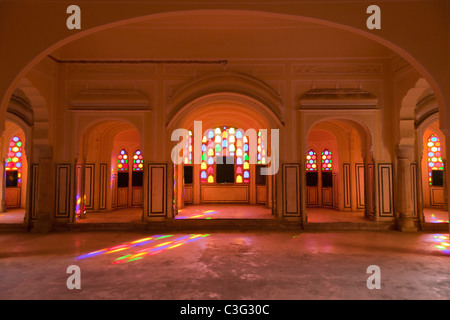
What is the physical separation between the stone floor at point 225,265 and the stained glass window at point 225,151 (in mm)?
5647

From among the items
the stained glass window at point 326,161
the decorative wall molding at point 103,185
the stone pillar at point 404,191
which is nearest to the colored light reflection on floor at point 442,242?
the stone pillar at point 404,191

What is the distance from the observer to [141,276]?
4828 millimetres

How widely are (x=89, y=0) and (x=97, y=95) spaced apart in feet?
14.4

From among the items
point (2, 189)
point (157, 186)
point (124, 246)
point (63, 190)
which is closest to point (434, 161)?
point (157, 186)

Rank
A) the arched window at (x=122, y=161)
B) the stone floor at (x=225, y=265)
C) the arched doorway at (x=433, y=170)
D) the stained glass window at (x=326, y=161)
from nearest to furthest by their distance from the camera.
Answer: the stone floor at (x=225, y=265)
the arched doorway at (x=433, y=170)
the arched window at (x=122, y=161)
the stained glass window at (x=326, y=161)

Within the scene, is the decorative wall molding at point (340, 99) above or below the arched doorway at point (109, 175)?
above

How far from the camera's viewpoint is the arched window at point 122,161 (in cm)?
1260

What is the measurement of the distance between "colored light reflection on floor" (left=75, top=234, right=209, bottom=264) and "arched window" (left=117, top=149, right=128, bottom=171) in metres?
5.60

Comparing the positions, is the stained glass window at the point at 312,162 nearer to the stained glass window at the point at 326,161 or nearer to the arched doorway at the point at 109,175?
the stained glass window at the point at 326,161

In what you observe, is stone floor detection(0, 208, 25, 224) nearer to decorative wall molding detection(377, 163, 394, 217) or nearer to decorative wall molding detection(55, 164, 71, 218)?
decorative wall molding detection(55, 164, 71, 218)

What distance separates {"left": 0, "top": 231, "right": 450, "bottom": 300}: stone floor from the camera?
4.19m

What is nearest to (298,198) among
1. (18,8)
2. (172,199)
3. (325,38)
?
(172,199)

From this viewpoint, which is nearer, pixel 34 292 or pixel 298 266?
pixel 34 292
